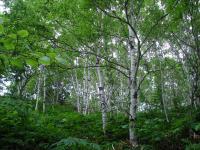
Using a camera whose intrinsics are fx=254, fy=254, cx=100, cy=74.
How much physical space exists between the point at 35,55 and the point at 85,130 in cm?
845

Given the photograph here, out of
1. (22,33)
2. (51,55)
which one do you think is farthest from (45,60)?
(22,33)

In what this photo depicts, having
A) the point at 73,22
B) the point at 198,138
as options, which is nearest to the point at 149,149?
the point at 198,138

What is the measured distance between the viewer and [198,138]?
6148mm

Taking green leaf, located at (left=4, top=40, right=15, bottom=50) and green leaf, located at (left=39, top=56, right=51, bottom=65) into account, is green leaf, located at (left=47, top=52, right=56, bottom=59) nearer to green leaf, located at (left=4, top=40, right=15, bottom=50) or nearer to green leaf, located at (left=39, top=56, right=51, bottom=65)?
green leaf, located at (left=39, top=56, right=51, bottom=65)

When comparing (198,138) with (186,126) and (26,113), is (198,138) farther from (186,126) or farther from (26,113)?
(26,113)

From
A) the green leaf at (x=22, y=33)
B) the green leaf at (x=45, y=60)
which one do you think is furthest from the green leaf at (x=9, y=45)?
the green leaf at (x=45, y=60)

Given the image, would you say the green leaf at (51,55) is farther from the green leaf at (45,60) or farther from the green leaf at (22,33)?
the green leaf at (22,33)

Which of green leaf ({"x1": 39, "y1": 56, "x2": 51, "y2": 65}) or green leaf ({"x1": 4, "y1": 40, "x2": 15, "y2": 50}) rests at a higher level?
green leaf ({"x1": 4, "y1": 40, "x2": 15, "y2": 50})

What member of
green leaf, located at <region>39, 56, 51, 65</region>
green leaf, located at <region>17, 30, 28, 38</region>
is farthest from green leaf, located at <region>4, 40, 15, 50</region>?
green leaf, located at <region>39, 56, 51, 65</region>

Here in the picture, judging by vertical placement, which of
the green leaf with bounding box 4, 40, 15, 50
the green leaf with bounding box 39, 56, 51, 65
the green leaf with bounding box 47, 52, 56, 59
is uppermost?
the green leaf with bounding box 4, 40, 15, 50

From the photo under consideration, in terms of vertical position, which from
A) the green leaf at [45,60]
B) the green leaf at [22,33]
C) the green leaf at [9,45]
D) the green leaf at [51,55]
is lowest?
the green leaf at [45,60]

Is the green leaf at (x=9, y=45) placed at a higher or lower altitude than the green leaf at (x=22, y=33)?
lower

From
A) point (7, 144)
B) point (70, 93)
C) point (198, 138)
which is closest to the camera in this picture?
point (7, 144)

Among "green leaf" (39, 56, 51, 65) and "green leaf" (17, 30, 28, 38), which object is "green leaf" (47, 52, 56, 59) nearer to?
"green leaf" (39, 56, 51, 65)
